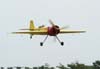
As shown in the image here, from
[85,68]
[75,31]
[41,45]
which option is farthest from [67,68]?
[41,45]

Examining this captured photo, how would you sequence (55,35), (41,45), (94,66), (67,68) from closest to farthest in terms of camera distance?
1. (41,45)
2. (55,35)
3. (67,68)
4. (94,66)

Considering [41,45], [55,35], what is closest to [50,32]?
[55,35]

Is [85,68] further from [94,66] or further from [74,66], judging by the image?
[94,66]

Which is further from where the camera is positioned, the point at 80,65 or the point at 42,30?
the point at 80,65

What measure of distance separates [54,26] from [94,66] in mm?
37763

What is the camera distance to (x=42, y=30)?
76.9m

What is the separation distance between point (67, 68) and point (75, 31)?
57.9 ft

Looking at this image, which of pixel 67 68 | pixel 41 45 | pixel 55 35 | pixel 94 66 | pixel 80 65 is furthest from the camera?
pixel 94 66

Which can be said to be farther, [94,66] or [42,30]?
[94,66]

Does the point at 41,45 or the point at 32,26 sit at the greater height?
the point at 32,26

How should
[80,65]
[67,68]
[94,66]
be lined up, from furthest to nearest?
[94,66] → [67,68] → [80,65]

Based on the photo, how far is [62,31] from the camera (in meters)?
79.8

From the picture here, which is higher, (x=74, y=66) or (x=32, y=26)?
(x=32, y=26)

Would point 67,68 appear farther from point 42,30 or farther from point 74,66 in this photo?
point 42,30
